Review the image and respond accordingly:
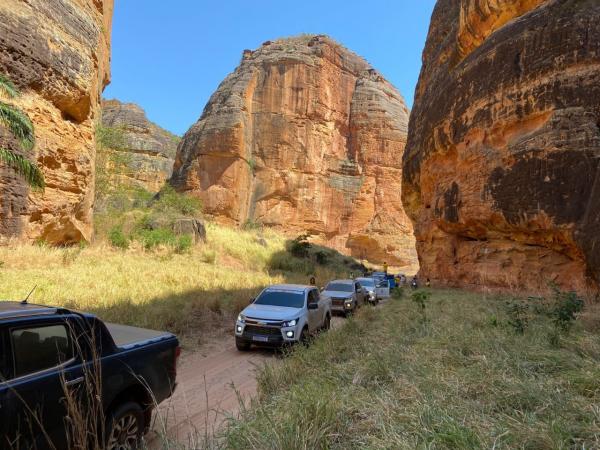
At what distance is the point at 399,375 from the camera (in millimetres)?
4184

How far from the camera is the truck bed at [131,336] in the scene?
362cm

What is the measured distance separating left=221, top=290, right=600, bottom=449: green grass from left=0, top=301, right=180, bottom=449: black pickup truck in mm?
981

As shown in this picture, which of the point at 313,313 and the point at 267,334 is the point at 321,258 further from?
the point at 267,334

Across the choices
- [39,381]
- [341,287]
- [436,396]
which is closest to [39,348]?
[39,381]

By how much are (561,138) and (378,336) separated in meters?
10.7

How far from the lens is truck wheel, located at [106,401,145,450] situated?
3093 millimetres

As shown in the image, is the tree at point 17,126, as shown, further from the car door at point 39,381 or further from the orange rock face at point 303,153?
the orange rock face at point 303,153

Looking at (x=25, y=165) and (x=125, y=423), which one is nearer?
(x=125, y=423)

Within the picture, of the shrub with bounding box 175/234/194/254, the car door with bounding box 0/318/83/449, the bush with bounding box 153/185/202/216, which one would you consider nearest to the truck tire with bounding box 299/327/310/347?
the car door with bounding box 0/318/83/449

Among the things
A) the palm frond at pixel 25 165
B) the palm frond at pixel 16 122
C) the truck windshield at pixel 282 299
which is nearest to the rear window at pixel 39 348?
the truck windshield at pixel 282 299

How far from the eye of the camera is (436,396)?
340 centimetres

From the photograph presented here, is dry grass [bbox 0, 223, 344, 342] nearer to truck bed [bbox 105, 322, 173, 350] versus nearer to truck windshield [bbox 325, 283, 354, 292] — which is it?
truck windshield [bbox 325, 283, 354, 292]

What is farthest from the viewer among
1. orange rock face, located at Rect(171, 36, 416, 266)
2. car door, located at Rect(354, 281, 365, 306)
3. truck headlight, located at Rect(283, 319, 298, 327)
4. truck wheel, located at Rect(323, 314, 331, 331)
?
orange rock face, located at Rect(171, 36, 416, 266)

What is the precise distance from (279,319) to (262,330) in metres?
0.43
